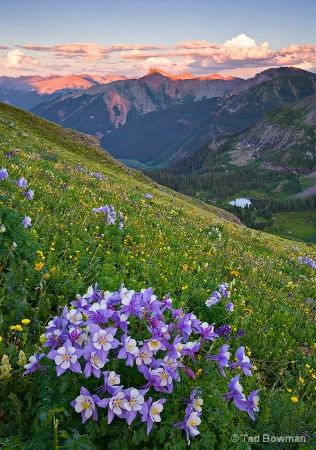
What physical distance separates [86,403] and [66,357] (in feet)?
1.36

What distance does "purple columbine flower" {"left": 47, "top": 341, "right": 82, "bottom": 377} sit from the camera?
9.50 ft

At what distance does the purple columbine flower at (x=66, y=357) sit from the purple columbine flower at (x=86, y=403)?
0.22m

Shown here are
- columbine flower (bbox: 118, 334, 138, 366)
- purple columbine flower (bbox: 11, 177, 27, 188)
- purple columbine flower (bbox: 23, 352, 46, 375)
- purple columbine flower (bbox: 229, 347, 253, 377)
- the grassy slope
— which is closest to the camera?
columbine flower (bbox: 118, 334, 138, 366)

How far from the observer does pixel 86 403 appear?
2.87 m

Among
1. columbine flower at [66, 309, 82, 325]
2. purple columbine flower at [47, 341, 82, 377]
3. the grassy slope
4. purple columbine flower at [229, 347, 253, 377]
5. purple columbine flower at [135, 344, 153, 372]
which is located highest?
columbine flower at [66, 309, 82, 325]

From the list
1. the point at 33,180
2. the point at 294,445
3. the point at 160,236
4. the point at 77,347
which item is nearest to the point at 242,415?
the point at 294,445

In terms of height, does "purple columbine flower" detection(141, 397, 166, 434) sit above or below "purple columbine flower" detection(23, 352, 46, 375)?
below

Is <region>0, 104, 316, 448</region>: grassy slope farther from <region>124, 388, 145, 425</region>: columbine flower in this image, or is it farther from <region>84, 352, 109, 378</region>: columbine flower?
<region>124, 388, 145, 425</region>: columbine flower

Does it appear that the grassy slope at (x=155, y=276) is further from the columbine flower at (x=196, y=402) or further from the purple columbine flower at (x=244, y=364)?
the columbine flower at (x=196, y=402)

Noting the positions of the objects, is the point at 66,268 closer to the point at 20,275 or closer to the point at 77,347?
the point at 20,275

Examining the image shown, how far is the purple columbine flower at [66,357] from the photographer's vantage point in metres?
2.89

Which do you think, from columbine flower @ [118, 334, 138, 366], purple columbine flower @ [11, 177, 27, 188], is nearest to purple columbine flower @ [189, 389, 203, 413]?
columbine flower @ [118, 334, 138, 366]

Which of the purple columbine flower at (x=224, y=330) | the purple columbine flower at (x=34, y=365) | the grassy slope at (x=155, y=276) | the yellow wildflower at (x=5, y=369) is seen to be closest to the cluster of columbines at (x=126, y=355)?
the purple columbine flower at (x=34, y=365)

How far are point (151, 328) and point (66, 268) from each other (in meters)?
3.08
